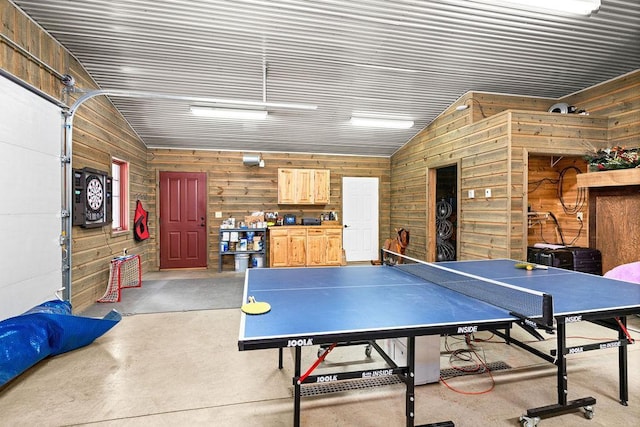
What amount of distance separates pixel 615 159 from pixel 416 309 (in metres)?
3.97

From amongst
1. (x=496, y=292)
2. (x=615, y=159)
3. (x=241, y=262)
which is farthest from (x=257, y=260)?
(x=615, y=159)

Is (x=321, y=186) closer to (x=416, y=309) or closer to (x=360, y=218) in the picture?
(x=360, y=218)

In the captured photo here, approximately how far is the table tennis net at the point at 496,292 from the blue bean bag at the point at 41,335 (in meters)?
2.97

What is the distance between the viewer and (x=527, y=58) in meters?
4.27

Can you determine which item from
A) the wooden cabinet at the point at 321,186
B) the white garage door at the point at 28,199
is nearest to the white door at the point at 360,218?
→ the wooden cabinet at the point at 321,186

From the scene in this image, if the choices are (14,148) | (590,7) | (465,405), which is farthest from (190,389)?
(590,7)

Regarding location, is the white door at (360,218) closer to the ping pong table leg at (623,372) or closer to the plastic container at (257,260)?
the plastic container at (257,260)

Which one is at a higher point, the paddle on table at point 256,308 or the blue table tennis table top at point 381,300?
the paddle on table at point 256,308

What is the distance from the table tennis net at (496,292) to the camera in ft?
5.07

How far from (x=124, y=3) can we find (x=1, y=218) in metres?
2.30

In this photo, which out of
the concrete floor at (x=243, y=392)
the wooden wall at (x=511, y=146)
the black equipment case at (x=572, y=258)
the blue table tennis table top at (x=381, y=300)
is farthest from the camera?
the wooden wall at (x=511, y=146)

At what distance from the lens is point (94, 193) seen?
14.0 ft

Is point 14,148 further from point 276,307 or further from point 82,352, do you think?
point 276,307

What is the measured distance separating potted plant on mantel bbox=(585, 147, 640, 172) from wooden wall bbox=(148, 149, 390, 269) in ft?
15.2
